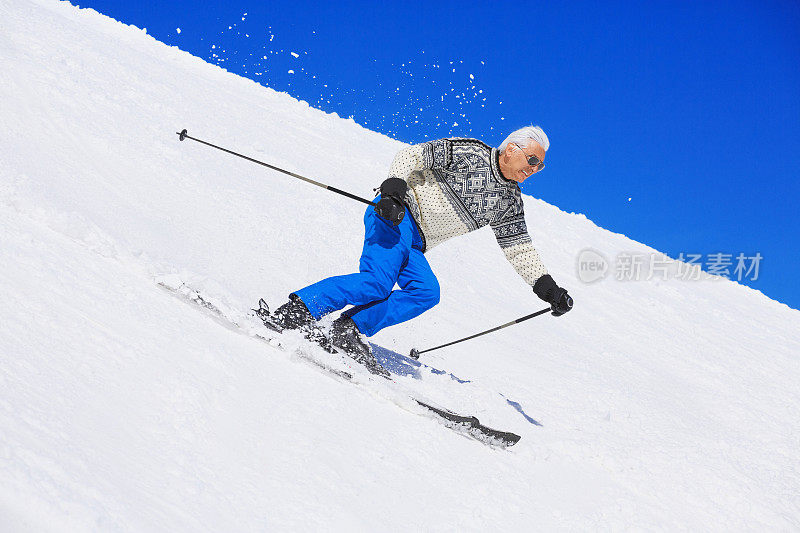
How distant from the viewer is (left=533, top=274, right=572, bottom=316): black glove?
3838 millimetres

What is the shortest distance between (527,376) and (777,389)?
144 inches

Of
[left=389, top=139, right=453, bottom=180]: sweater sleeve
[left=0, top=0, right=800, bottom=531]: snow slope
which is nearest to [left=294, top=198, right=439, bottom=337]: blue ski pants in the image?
[left=389, top=139, right=453, bottom=180]: sweater sleeve

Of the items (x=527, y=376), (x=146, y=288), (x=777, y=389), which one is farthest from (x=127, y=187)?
(x=777, y=389)

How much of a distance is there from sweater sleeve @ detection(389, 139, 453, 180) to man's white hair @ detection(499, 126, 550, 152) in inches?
13.6

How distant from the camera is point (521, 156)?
143 inches

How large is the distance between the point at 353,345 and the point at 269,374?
3.59 feet

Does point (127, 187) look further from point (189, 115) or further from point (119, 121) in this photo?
point (189, 115)

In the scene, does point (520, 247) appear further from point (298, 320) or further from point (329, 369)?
point (329, 369)

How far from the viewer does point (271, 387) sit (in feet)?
7.18

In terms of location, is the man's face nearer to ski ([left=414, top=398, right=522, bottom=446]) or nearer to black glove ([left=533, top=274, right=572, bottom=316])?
black glove ([left=533, top=274, right=572, bottom=316])

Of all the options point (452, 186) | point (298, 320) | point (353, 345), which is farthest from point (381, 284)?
point (452, 186)

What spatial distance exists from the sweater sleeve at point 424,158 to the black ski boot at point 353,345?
3.08 feet

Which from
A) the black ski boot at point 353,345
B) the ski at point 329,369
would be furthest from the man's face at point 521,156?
the ski at point 329,369

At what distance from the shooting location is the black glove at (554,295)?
3.84 meters
